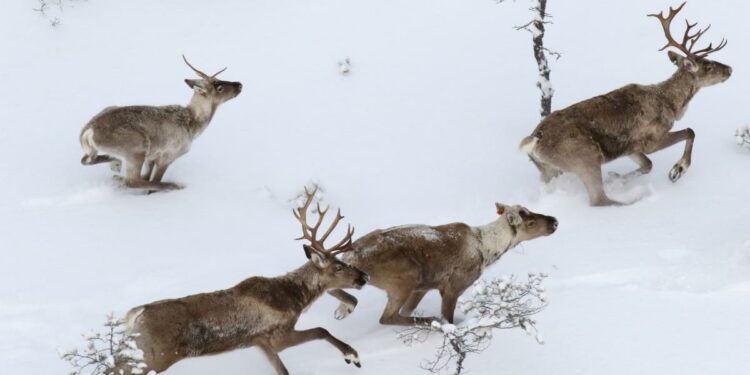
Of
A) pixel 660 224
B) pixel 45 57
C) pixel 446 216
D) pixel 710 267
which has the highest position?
pixel 45 57

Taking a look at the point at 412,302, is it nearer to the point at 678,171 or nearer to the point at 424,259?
the point at 424,259

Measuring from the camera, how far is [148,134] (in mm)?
11531

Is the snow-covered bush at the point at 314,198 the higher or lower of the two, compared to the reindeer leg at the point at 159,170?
lower

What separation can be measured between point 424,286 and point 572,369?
1735 mm

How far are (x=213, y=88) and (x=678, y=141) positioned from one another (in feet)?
18.2

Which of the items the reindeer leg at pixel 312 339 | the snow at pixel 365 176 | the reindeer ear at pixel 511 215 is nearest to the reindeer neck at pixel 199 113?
the snow at pixel 365 176

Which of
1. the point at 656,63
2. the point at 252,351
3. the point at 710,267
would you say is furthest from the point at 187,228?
the point at 656,63

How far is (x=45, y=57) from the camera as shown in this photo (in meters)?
14.6

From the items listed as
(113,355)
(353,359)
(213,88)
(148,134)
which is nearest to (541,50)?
(213,88)

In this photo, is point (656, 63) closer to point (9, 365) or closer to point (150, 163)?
point (150, 163)

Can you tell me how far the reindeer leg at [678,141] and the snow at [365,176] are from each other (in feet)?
0.52

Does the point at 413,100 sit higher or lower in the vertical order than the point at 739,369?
higher

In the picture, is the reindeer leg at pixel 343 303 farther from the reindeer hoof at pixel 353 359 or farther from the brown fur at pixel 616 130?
the brown fur at pixel 616 130

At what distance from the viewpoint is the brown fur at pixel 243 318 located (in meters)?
7.87
